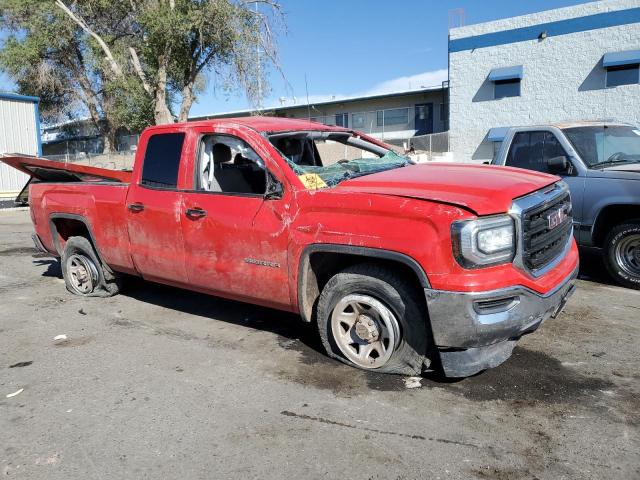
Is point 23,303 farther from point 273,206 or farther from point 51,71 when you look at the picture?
point 51,71

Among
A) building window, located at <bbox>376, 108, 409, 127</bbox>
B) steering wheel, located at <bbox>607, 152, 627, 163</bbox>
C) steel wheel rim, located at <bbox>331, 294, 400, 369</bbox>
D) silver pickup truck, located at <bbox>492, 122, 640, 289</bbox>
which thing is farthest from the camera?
building window, located at <bbox>376, 108, 409, 127</bbox>

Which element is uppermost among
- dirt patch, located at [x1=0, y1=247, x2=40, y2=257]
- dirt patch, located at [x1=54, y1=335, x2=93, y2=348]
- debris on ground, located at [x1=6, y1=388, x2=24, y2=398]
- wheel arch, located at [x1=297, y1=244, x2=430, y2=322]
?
wheel arch, located at [x1=297, y1=244, x2=430, y2=322]

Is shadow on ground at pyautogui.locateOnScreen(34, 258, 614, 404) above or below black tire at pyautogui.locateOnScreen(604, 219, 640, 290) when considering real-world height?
below

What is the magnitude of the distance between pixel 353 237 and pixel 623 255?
13.6 feet

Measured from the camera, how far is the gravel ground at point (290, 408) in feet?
9.21

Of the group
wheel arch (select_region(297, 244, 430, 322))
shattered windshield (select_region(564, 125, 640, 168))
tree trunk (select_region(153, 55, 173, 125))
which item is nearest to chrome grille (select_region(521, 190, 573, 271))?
wheel arch (select_region(297, 244, 430, 322))

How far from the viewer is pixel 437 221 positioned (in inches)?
127

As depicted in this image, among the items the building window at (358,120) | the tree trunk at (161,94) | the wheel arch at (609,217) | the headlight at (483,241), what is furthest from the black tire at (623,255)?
the building window at (358,120)

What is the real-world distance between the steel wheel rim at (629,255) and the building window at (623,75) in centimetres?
2078

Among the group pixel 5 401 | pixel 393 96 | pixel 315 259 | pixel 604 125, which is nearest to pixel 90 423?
pixel 5 401

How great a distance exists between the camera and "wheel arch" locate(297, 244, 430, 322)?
3.45 meters

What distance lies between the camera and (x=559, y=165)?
19.9ft

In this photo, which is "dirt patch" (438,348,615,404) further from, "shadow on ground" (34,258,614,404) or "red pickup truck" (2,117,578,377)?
"red pickup truck" (2,117,578,377)

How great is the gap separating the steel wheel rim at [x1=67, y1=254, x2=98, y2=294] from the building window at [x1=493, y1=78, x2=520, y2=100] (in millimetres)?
24453
